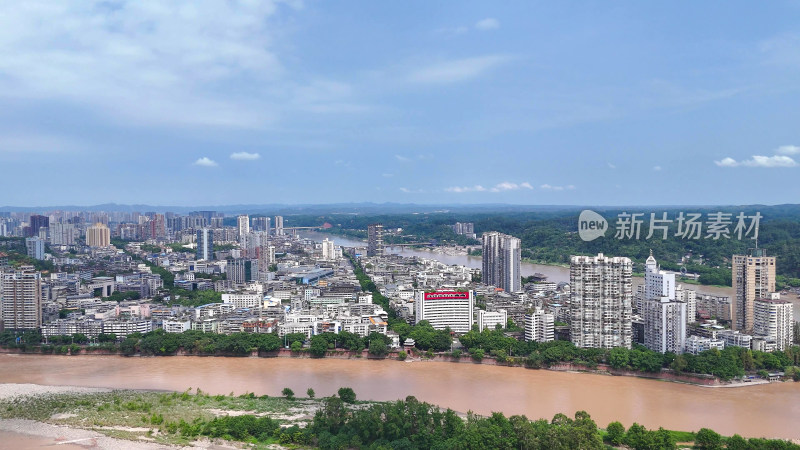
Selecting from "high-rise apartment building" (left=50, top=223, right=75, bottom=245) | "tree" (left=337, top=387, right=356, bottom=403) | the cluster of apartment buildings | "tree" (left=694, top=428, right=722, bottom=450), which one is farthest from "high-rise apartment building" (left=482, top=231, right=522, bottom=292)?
"high-rise apartment building" (left=50, top=223, right=75, bottom=245)

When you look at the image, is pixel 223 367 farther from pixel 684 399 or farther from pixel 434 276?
pixel 434 276

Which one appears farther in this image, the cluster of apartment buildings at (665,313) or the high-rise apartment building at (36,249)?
the high-rise apartment building at (36,249)

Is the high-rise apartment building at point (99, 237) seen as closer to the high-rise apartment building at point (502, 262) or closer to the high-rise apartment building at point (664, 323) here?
the high-rise apartment building at point (502, 262)

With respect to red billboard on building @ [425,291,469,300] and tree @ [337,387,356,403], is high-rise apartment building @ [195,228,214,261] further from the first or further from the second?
tree @ [337,387,356,403]

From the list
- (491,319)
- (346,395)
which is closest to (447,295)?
(491,319)

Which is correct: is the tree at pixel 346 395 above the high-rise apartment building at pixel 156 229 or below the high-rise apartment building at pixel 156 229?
below

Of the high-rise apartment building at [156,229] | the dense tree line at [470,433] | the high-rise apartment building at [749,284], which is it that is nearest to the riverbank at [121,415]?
the dense tree line at [470,433]

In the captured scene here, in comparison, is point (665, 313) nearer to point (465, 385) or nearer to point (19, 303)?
point (465, 385)

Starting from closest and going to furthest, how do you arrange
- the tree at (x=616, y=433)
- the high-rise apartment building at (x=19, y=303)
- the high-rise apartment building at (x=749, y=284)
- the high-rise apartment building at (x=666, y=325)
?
the tree at (x=616, y=433) < the high-rise apartment building at (x=666, y=325) < the high-rise apartment building at (x=749, y=284) < the high-rise apartment building at (x=19, y=303)
